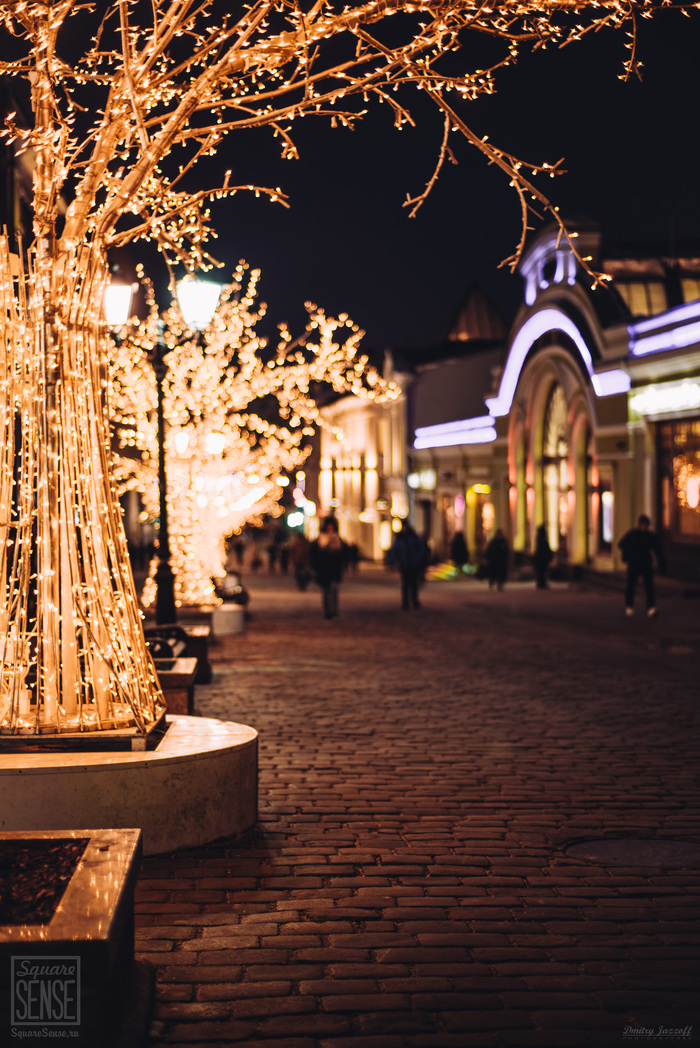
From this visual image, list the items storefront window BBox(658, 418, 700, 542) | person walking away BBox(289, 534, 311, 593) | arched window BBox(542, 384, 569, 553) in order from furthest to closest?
arched window BBox(542, 384, 569, 553)
person walking away BBox(289, 534, 311, 593)
storefront window BBox(658, 418, 700, 542)

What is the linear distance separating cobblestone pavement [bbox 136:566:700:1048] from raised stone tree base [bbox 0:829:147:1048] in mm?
304

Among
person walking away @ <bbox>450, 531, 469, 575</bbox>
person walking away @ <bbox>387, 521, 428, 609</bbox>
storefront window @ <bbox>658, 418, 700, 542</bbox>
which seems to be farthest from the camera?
person walking away @ <bbox>450, 531, 469, 575</bbox>

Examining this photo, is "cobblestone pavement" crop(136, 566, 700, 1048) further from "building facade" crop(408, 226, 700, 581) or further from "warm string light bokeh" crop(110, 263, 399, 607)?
"building facade" crop(408, 226, 700, 581)

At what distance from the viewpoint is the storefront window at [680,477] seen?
25.2 m

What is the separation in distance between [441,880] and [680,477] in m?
21.6

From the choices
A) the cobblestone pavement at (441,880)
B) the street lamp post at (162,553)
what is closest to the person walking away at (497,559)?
the street lamp post at (162,553)

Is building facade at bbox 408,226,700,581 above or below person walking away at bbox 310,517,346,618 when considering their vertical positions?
above

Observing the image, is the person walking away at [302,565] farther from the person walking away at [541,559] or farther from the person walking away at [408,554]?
the person walking away at [408,554]

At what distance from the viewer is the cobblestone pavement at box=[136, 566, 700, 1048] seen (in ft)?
13.6

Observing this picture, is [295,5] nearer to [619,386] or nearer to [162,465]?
[162,465]

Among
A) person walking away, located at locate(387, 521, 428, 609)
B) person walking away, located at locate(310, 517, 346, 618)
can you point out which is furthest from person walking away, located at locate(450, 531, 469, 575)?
person walking away, located at locate(310, 517, 346, 618)

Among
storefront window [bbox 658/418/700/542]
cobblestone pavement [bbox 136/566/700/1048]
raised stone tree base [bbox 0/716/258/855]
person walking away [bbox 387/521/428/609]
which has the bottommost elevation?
cobblestone pavement [bbox 136/566/700/1048]

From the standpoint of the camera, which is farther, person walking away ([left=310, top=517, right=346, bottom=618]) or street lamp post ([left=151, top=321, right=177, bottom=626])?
person walking away ([left=310, top=517, right=346, bottom=618])

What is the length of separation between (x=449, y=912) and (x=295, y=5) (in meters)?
4.35
